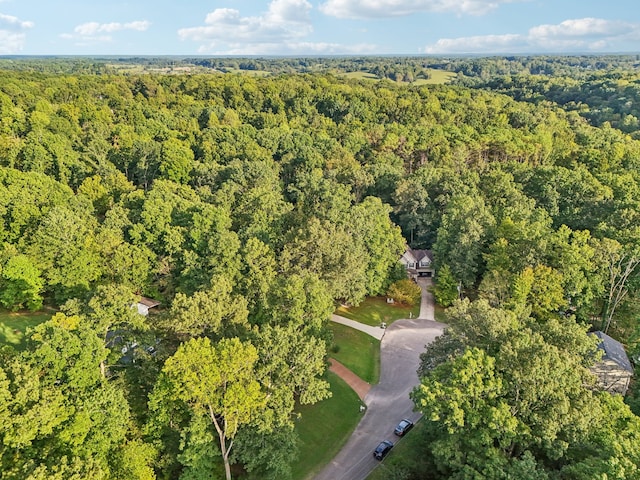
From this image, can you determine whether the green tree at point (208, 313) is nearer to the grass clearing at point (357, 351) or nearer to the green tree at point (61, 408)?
the green tree at point (61, 408)

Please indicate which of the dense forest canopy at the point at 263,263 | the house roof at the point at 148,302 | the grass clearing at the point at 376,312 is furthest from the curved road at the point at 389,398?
the house roof at the point at 148,302

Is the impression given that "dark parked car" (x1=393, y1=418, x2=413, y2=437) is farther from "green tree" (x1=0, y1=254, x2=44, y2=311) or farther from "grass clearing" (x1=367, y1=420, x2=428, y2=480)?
"green tree" (x1=0, y1=254, x2=44, y2=311)

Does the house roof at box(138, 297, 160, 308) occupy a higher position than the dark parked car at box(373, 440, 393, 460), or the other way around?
the house roof at box(138, 297, 160, 308)

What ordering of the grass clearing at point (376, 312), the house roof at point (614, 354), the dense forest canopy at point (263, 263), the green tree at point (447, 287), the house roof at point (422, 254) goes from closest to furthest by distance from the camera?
the dense forest canopy at point (263, 263), the house roof at point (614, 354), the grass clearing at point (376, 312), the green tree at point (447, 287), the house roof at point (422, 254)

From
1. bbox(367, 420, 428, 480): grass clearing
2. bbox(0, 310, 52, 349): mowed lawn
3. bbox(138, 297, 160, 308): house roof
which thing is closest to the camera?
bbox(367, 420, 428, 480): grass clearing

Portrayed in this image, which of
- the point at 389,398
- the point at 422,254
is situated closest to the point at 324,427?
the point at 389,398

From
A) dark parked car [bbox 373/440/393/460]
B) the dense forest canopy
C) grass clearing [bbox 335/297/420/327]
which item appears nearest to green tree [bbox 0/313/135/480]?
the dense forest canopy
